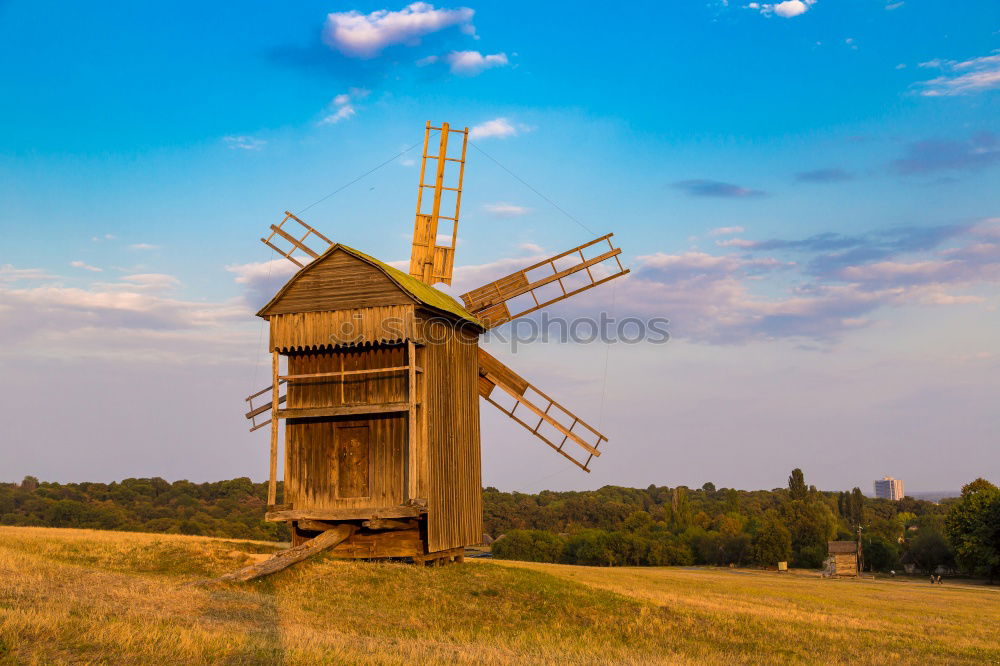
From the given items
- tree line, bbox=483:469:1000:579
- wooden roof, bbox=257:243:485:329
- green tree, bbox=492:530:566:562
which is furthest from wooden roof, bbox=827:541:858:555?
wooden roof, bbox=257:243:485:329

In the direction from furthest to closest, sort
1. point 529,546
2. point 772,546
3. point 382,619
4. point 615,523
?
1. point 615,523
2. point 772,546
3. point 529,546
4. point 382,619

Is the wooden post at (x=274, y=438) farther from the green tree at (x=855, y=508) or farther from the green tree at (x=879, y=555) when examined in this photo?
the green tree at (x=855, y=508)

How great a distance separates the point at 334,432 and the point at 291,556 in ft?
12.5

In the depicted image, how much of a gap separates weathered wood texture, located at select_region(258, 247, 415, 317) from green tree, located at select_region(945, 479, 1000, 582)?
58.1 meters

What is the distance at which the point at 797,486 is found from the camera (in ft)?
359

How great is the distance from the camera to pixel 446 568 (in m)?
22.5

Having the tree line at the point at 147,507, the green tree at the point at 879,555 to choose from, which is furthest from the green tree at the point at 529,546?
the green tree at the point at 879,555

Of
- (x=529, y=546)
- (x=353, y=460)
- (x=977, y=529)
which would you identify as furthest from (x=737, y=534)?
(x=353, y=460)

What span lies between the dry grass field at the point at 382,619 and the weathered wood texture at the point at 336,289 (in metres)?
6.70

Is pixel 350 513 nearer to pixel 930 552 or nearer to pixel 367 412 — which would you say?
pixel 367 412

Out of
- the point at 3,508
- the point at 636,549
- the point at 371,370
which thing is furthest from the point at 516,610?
the point at 636,549

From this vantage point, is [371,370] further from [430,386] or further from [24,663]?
[24,663]

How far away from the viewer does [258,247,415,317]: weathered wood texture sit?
73.4 ft

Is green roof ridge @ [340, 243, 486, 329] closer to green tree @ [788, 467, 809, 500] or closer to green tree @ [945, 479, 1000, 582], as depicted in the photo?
green tree @ [945, 479, 1000, 582]
